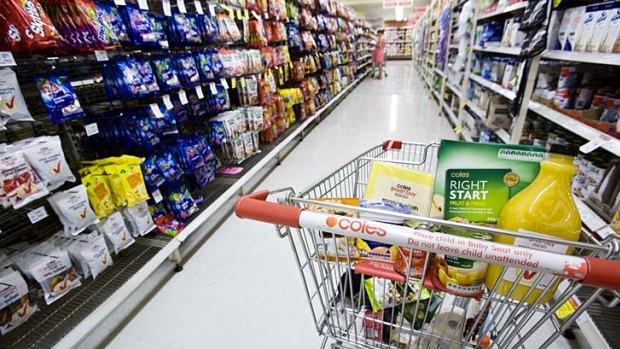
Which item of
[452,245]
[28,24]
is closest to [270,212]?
[452,245]

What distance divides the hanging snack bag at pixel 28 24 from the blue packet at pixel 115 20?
0.33m

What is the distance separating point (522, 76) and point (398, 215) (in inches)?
79.7

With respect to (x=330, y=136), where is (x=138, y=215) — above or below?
above

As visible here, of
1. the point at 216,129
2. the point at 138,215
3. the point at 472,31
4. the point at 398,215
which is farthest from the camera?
the point at 472,31

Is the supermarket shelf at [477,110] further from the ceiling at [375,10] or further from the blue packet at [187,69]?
the ceiling at [375,10]

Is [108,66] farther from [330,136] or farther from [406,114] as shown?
[406,114]

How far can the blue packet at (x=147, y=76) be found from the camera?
172cm

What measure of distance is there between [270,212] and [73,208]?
126 cm

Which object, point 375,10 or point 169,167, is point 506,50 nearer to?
point 169,167

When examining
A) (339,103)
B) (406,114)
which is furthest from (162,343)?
(339,103)

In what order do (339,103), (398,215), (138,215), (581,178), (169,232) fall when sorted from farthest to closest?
(339,103), (169,232), (138,215), (581,178), (398,215)

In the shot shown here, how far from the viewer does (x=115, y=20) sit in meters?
1.56

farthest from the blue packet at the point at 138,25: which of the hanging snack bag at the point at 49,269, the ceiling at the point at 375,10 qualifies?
the ceiling at the point at 375,10

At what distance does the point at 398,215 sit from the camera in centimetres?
57
